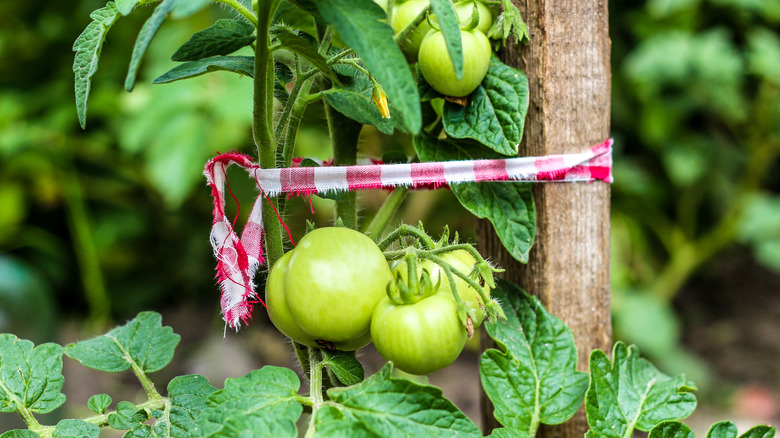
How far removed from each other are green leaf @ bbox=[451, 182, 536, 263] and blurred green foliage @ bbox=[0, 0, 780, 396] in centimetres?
119

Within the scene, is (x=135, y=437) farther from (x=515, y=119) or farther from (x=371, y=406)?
(x=515, y=119)

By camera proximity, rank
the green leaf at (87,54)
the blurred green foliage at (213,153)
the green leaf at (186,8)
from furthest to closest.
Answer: the blurred green foliage at (213,153) < the green leaf at (87,54) < the green leaf at (186,8)

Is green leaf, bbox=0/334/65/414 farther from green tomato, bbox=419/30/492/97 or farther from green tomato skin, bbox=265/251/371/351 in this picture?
green tomato, bbox=419/30/492/97

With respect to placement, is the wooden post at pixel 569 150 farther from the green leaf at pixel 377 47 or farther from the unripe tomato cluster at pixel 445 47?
the green leaf at pixel 377 47

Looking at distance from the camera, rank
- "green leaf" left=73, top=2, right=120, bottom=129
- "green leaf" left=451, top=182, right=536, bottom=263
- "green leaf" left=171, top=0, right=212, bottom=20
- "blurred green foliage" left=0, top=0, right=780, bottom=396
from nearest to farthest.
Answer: "green leaf" left=171, top=0, right=212, bottom=20 < "green leaf" left=73, top=2, right=120, bottom=129 < "green leaf" left=451, top=182, right=536, bottom=263 < "blurred green foliage" left=0, top=0, right=780, bottom=396

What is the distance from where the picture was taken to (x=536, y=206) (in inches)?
24.7

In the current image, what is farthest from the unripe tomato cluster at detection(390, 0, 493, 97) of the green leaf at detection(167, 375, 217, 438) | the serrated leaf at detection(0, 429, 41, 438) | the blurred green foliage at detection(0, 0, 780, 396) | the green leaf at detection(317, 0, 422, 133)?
the blurred green foliage at detection(0, 0, 780, 396)

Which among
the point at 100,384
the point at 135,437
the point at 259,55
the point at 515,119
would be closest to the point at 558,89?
the point at 515,119

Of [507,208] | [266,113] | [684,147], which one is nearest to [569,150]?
[507,208]

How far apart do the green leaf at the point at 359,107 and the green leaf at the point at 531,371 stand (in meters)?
0.20

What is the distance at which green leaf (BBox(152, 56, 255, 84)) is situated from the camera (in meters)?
0.49

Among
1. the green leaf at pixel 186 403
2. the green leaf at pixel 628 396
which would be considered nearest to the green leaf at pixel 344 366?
the green leaf at pixel 186 403

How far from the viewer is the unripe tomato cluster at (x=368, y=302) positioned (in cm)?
43

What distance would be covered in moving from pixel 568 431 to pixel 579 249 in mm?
206
